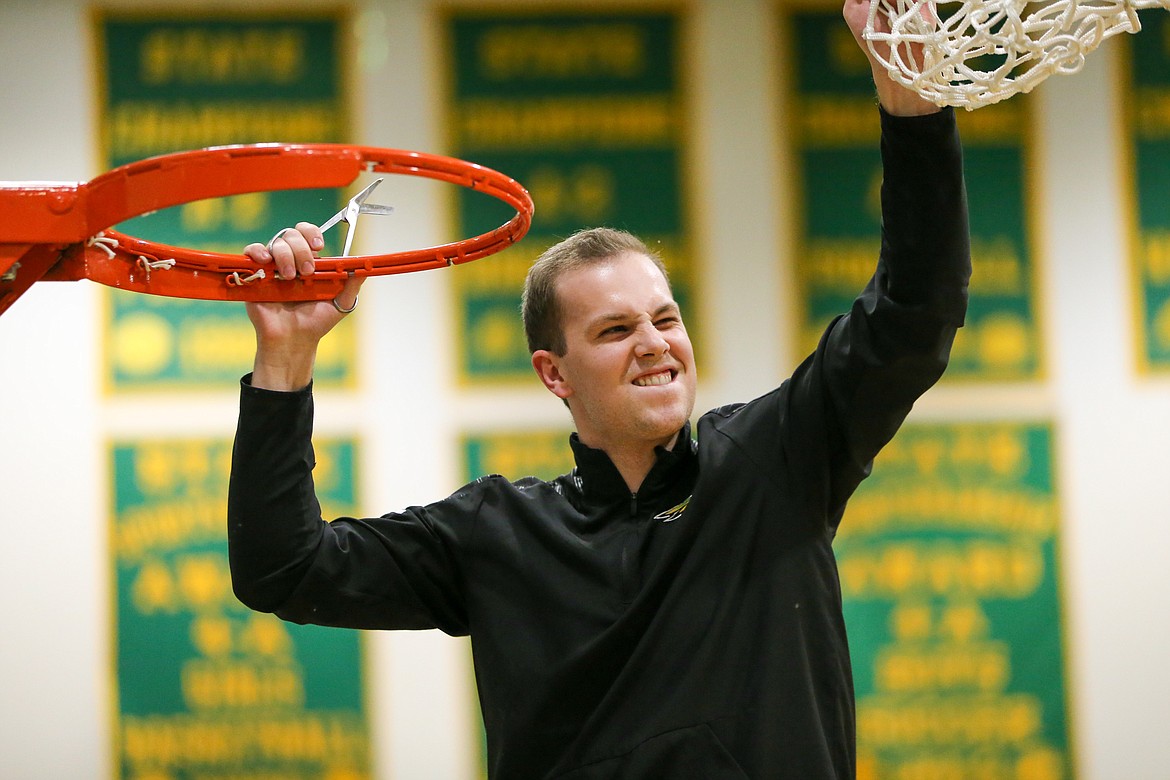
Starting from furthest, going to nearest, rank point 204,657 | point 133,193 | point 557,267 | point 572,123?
point 572,123 → point 204,657 → point 557,267 → point 133,193

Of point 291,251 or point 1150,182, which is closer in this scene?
point 291,251

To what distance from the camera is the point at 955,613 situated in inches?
137

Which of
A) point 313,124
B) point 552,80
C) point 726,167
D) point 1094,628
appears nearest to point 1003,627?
point 1094,628

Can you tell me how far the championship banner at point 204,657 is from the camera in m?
Result: 3.29

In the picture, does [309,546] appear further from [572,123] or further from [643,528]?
[572,123]

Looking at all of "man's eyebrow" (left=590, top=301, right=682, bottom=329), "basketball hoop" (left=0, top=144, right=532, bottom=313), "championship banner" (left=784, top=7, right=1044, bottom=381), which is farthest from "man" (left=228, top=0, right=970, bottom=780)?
"championship banner" (left=784, top=7, right=1044, bottom=381)

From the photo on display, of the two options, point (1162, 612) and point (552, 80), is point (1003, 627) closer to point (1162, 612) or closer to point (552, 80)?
point (1162, 612)

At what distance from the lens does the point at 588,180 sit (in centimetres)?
356

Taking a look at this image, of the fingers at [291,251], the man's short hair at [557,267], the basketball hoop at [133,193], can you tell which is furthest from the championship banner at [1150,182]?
the fingers at [291,251]

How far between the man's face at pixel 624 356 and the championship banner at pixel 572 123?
1.60m

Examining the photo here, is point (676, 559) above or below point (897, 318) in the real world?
below

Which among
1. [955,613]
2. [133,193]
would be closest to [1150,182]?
[955,613]

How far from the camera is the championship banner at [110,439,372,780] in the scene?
10.8ft

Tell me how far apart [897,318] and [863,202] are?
2.20m
